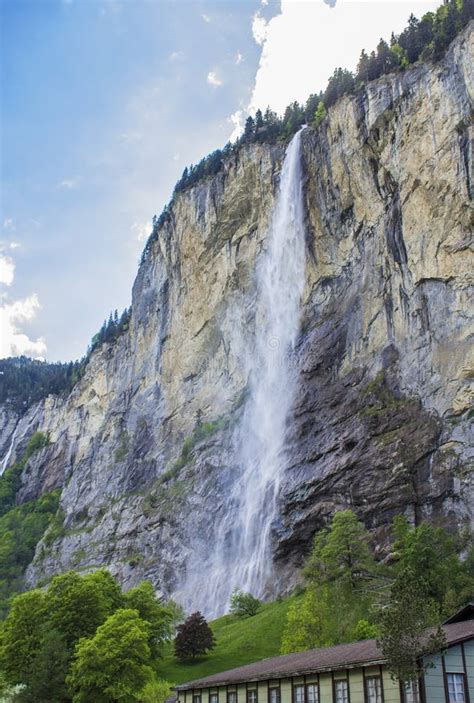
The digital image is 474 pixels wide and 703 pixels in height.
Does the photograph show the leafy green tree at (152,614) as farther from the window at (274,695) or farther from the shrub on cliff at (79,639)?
the window at (274,695)

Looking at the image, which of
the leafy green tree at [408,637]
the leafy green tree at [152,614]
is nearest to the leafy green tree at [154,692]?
the leafy green tree at [152,614]

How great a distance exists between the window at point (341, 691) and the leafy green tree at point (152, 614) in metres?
30.6

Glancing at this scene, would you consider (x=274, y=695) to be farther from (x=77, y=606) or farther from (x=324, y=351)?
(x=324, y=351)

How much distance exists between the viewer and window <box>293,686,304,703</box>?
110 feet

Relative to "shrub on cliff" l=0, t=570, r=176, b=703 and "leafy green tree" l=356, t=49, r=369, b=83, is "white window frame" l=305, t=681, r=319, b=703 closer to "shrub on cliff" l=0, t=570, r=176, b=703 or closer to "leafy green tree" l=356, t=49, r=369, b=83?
"shrub on cliff" l=0, t=570, r=176, b=703

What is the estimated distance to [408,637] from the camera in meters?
27.5

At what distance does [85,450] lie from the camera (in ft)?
481

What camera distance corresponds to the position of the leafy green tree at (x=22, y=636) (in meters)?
51.6

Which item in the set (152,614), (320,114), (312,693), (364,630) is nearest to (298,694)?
(312,693)

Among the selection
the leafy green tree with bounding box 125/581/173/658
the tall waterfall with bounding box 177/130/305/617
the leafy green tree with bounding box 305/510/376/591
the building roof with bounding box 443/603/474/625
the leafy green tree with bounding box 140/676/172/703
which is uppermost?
the tall waterfall with bounding box 177/130/305/617

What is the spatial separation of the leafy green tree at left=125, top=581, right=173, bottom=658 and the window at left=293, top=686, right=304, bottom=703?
27572 mm

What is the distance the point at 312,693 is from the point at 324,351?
56.8 metres

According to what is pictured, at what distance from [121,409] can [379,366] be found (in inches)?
2603

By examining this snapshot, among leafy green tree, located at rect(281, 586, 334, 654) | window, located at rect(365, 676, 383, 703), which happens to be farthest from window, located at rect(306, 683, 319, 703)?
leafy green tree, located at rect(281, 586, 334, 654)
